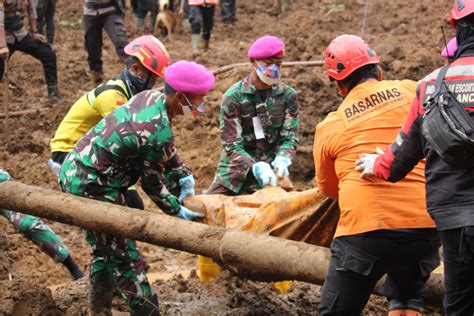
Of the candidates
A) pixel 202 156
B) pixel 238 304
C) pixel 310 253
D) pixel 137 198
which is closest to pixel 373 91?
pixel 310 253

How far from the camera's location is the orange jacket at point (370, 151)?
177 inches

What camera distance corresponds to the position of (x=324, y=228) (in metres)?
5.57

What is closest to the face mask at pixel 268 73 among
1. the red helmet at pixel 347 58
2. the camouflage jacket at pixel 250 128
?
the camouflage jacket at pixel 250 128

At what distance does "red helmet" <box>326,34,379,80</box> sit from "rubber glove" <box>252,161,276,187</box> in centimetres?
204

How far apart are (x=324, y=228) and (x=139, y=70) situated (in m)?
2.07

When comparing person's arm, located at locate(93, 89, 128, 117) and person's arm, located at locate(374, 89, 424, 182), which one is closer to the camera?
person's arm, located at locate(374, 89, 424, 182)

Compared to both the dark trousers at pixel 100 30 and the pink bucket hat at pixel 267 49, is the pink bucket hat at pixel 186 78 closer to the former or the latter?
the pink bucket hat at pixel 267 49

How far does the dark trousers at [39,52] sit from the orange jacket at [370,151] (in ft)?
24.8

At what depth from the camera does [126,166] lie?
564cm

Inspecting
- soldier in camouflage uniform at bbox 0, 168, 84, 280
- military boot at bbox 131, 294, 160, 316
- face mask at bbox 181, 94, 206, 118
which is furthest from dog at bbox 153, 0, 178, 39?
military boot at bbox 131, 294, 160, 316

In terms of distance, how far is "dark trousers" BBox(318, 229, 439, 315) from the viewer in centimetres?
450

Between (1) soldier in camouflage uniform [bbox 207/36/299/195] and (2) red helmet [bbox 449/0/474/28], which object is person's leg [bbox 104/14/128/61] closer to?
(1) soldier in camouflage uniform [bbox 207/36/299/195]

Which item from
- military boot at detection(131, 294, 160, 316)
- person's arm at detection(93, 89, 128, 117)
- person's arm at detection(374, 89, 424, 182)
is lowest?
military boot at detection(131, 294, 160, 316)

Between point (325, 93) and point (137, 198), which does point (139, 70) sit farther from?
point (325, 93)
